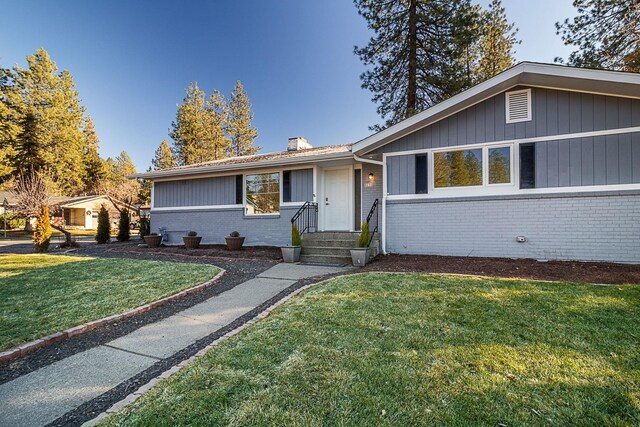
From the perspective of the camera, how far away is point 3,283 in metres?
5.74

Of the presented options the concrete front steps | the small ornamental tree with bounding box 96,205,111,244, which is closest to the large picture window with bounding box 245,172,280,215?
the concrete front steps

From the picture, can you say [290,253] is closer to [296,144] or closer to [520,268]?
[520,268]

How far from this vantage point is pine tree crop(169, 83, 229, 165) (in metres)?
27.1

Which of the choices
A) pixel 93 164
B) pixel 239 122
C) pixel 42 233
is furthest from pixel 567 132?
pixel 93 164

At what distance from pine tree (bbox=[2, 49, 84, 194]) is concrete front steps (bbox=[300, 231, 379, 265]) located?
27.5 meters

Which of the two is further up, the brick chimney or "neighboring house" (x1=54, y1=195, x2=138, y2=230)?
the brick chimney

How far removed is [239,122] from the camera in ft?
96.8

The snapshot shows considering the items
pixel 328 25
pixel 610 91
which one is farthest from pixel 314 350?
pixel 328 25

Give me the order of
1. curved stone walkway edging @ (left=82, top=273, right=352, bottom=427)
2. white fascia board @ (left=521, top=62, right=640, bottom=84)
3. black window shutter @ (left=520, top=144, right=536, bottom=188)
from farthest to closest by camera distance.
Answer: black window shutter @ (left=520, top=144, right=536, bottom=188), white fascia board @ (left=521, top=62, right=640, bottom=84), curved stone walkway edging @ (left=82, top=273, right=352, bottom=427)

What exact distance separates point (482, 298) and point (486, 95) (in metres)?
5.32

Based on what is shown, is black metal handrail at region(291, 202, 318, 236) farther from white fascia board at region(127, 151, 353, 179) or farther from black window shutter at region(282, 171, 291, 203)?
white fascia board at region(127, 151, 353, 179)

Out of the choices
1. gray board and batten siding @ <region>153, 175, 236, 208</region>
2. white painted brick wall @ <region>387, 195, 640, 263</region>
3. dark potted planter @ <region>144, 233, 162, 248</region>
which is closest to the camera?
white painted brick wall @ <region>387, 195, 640, 263</region>

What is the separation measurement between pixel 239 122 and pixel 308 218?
22.9 meters

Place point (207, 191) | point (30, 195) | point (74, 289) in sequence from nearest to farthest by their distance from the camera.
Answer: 1. point (74, 289)
2. point (207, 191)
3. point (30, 195)
